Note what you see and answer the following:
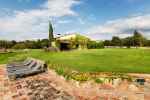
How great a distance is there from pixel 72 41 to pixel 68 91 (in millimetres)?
34657

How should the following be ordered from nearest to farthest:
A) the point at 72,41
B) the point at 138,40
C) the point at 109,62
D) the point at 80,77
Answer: the point at 80,77 → the point at 109,62 → the point at 72,41 → the point at 138,40

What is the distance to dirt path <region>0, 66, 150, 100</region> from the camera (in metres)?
7.87

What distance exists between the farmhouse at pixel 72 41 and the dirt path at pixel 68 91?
31.5 meters

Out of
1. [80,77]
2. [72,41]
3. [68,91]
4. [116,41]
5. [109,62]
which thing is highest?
[116,41]

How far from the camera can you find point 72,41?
1698 inches

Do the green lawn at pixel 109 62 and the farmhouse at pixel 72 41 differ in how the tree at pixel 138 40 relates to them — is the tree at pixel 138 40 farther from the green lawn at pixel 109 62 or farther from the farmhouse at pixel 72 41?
the green lawn at pixel 109 62

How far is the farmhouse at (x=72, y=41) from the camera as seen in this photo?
42.2m

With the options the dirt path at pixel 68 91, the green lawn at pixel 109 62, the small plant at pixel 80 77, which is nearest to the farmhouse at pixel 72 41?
the green lawn at pixel 109 62

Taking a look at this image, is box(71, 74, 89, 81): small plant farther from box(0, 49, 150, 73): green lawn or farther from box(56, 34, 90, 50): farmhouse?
box(56, 34, 90, 50): farmhouse

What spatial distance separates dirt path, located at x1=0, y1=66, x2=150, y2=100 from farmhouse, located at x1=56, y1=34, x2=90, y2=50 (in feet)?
103

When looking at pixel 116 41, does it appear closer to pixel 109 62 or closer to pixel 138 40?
pixel 138 40

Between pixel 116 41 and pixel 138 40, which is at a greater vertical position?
pixel 138 40

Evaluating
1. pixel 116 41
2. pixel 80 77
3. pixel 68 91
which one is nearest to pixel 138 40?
pixel 116 41

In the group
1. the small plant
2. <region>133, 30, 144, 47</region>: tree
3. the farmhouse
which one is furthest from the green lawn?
<region>133, 30, 144, 47</region>: tree
